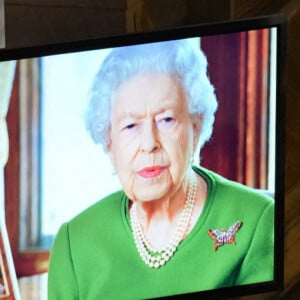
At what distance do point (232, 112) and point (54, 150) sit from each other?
0.47m

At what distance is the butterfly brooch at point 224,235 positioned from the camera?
237cm

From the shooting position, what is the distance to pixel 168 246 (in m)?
2.34

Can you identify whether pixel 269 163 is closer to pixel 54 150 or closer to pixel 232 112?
pixel 232 112

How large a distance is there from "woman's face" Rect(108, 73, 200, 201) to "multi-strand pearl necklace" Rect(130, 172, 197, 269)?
71mm

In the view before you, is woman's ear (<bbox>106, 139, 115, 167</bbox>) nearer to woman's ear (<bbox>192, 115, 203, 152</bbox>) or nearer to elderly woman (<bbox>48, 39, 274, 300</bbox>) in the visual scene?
elderly woman (<bbox>48, 39, 274, 300</bbox>)

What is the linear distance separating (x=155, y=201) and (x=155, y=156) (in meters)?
0.13

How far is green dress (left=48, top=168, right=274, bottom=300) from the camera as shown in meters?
2.27

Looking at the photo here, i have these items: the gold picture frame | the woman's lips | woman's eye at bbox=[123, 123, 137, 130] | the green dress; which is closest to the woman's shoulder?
the green dress

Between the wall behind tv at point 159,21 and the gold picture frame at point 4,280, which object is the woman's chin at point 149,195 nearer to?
the gold picture frame at point 4,280

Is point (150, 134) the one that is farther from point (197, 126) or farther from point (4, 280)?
point (4, 280)

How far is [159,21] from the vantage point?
2572 mm

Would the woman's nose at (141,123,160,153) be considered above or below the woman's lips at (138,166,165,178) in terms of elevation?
above

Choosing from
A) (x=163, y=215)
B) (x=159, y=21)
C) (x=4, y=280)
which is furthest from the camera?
(x=159, y=21)

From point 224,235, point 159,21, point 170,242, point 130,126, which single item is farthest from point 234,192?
point 159,21
